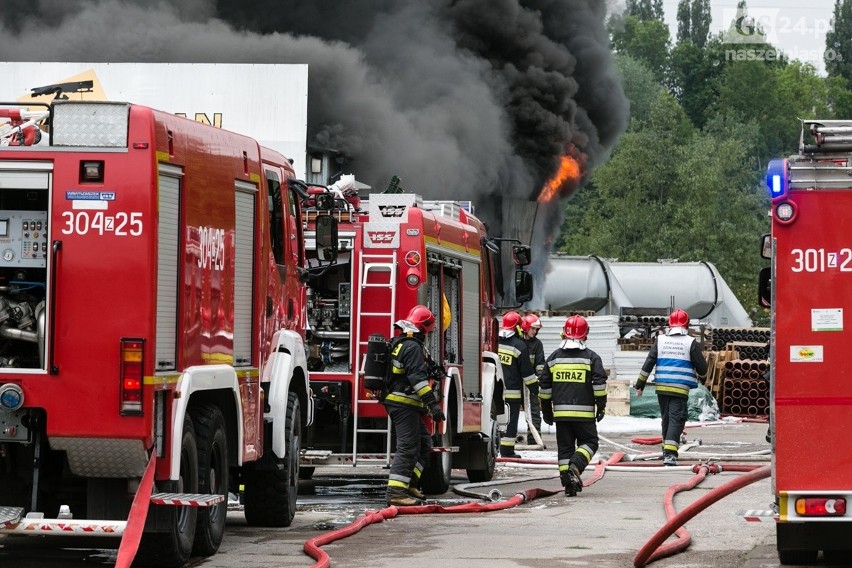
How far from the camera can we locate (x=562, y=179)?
37094mm

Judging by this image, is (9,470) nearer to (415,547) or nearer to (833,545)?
(415,547)

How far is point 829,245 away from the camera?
816 centimetres

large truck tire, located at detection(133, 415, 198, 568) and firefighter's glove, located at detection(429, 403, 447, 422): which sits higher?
firefighter's glove, located at detection(429, 403, 447, 422)

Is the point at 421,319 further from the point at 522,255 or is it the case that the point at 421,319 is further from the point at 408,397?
the point at 522,255

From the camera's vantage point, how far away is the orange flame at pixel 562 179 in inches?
1431

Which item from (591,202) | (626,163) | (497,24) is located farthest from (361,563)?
(591,202)

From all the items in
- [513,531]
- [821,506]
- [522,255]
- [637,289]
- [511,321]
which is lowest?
[513,531]

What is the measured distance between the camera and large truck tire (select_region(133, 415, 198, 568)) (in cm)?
860

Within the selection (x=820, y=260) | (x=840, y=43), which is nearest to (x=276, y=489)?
(x=820, y=260)

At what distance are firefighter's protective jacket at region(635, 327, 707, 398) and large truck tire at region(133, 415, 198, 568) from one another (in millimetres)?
8823

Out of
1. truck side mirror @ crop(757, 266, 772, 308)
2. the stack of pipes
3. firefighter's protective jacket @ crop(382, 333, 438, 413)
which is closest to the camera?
truck side mirror @ crop(757, 266, 772, 308)

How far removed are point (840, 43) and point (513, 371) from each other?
94.9 meters

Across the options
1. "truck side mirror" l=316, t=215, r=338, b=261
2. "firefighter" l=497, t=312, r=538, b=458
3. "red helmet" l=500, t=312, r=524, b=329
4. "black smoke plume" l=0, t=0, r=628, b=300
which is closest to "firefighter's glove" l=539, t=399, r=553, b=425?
"truck side mirror" l=316, t=215, r=338, b=261

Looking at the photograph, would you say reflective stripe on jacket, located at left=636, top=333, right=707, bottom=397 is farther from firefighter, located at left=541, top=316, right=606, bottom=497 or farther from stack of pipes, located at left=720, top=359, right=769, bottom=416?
stack of pipes, located at left=720, top=359, right=769, bottom=416
